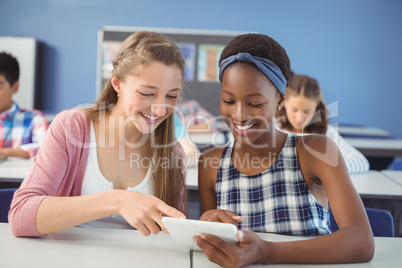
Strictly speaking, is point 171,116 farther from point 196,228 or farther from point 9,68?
point 9,68

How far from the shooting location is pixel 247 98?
1217mm

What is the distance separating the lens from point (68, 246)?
1.04 meters

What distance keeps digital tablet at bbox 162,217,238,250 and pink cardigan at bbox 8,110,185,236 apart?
15.2 inches

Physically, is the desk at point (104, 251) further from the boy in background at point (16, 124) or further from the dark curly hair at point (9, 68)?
the dark curly hair at point (9, 68)

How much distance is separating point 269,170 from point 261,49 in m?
0.39

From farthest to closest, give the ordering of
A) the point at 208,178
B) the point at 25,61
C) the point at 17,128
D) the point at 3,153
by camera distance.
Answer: the point at 25,61 → the point at 17,128 → the point at 3,153 → the point at 208,178

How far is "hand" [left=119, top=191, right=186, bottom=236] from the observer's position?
949mm

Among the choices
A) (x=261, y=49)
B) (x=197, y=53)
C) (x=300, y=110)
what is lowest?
(x=300, y=110)

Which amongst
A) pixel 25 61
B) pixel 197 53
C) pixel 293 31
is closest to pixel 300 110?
pixel 197 53

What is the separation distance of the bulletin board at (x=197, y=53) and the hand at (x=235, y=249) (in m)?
4.63

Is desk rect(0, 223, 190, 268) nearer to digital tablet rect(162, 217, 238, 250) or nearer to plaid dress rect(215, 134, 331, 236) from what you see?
digital tablet rect(162, 217, 238, 250)

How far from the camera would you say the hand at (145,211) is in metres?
0.95

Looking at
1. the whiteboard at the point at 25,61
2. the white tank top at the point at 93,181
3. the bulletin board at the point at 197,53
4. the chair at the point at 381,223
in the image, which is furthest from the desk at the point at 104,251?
the whiteboard at the point at 25,61

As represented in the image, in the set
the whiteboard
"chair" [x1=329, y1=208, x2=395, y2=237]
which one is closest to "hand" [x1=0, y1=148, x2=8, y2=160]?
"chair" [x1=329, y1=208, x2=395, y2=237]
